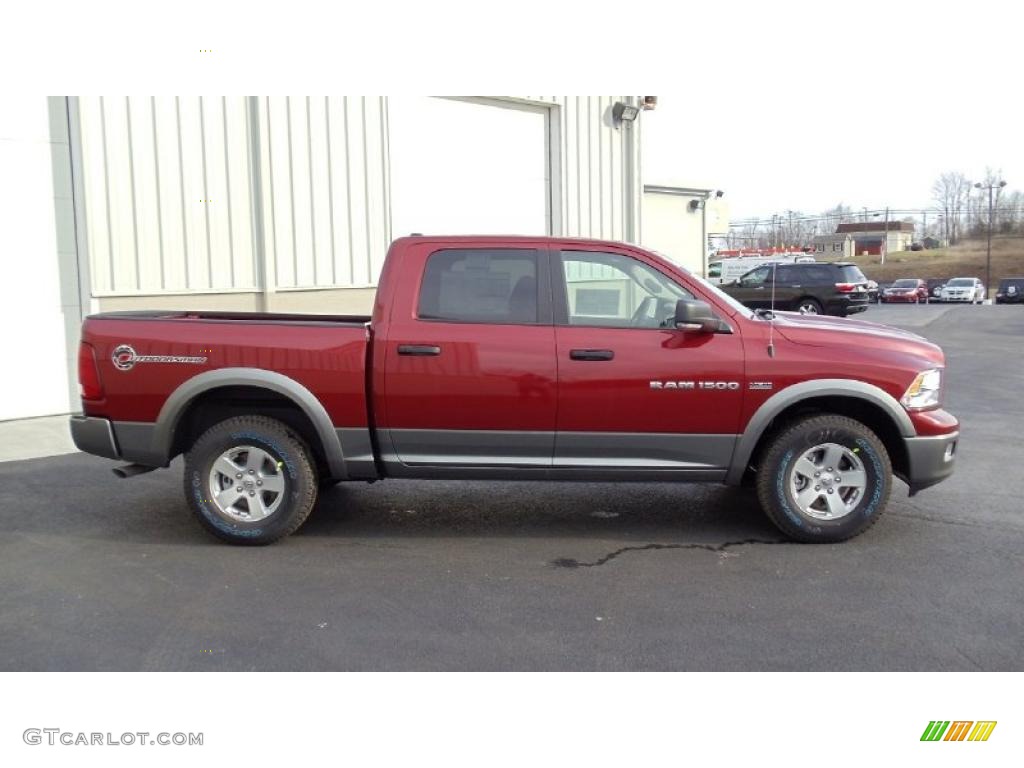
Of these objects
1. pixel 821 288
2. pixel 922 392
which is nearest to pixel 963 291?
pixel 821 288

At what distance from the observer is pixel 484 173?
14.3 m

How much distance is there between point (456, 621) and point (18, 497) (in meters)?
4.24

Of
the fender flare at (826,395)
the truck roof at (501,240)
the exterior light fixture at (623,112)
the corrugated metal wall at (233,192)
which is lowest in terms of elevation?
the fender flare at (826,395)

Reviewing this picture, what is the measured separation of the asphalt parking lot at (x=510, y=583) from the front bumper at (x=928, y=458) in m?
0.42

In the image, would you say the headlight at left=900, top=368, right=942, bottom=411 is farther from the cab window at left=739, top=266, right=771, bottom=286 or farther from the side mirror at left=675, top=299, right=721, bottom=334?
the cab window at left=739, top=266, right=771, bottom=286

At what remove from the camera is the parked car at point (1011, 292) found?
4634 centimetres

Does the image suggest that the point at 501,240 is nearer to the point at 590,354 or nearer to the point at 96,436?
the point at 590,354

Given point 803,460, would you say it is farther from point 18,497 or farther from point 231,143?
point 231,143

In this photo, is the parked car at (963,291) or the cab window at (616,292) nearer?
the cab window at (616,292)

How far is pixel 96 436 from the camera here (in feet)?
19.1

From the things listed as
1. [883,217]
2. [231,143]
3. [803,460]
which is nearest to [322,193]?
[231,143]

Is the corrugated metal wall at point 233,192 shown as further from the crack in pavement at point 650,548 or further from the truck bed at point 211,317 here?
the crack in pavement at point 650,548

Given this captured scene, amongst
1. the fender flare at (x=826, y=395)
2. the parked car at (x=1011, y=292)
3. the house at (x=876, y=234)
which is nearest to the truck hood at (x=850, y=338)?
the fender flare at (x=826, y=395)

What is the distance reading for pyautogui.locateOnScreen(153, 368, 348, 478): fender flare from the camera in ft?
18.4
